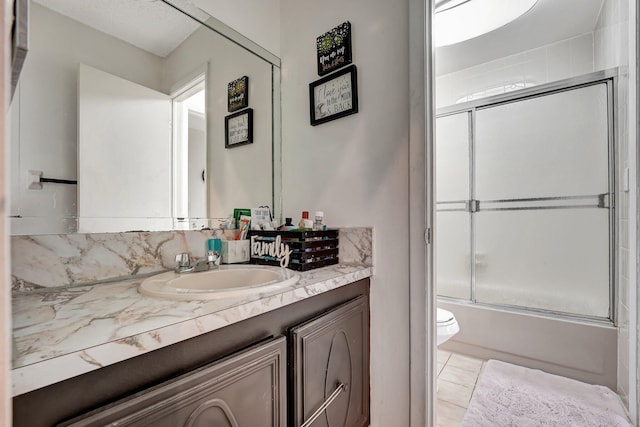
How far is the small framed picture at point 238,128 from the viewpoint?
4.30 ft

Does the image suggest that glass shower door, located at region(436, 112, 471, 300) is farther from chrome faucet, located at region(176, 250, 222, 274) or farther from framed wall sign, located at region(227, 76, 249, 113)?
chrome faucet, located at region(176, 250, 222, 274)

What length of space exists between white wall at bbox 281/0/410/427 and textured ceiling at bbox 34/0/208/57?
60 centimetres

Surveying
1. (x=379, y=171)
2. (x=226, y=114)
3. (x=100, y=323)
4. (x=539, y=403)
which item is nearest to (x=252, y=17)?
(x=226, y=114)

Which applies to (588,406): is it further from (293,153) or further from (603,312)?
(293,153)

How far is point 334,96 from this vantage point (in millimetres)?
1277

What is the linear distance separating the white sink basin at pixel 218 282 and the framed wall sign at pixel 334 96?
2.39 feet

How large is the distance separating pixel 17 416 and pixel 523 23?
2781mm

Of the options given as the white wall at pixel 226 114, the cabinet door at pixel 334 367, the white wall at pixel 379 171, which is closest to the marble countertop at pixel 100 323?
the cabinet door at pixel 334 367

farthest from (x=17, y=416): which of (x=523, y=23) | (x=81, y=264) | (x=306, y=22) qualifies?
(x=523, y=23)

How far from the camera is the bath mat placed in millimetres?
1333

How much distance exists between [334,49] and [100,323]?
4.28 feet

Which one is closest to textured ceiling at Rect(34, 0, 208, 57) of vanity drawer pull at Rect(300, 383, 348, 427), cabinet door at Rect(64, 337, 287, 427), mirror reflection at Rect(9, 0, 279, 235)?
mirror reflection at Rect(9, 0, 279, 235)

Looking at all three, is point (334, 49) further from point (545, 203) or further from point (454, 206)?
point (545, 203)

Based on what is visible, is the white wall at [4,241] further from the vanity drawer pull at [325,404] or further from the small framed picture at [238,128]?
the small framed picture at [238,128]
